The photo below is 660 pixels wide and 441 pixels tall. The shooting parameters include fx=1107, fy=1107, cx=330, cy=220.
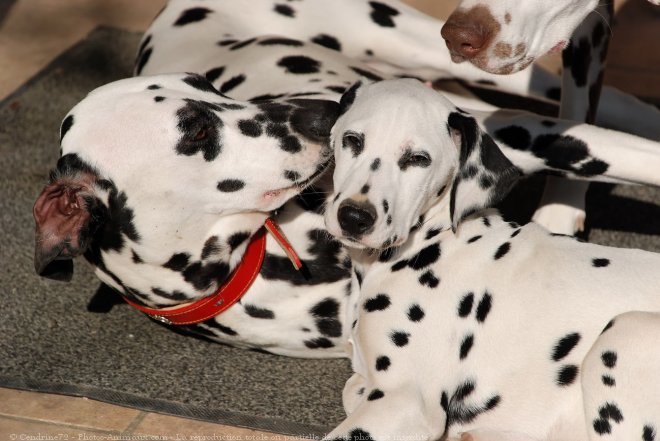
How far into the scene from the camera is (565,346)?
13.1ft

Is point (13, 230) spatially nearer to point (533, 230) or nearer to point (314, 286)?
point (314, 286)

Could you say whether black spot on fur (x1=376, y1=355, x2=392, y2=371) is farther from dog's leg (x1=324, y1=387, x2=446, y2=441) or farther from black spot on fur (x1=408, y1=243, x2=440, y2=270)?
black spot on fur (x1=408, y1=243, x2=440, y2=270)

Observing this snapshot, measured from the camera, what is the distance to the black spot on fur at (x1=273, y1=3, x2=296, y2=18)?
5895 millimetres

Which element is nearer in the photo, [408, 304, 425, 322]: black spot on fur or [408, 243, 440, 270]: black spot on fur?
[408, 304, 425, 322]: black spot on fur

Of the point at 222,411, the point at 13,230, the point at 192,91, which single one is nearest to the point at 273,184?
the point at 192,91

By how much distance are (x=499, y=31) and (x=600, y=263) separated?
0.94 metres

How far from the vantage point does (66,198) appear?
4188 mm

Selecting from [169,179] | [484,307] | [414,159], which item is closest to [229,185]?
[169,179]

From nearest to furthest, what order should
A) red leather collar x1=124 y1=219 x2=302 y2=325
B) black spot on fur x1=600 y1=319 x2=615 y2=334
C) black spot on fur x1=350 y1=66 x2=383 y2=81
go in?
1. black spot on fur x1=600 y1=319 x2=615 y2=334
2. red leather collar x1=124 y1=219 x2=302 y2=325
3. black spot on fur x1=350 y1=66 x2=383 y2=81

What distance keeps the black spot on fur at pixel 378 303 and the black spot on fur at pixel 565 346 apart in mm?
671

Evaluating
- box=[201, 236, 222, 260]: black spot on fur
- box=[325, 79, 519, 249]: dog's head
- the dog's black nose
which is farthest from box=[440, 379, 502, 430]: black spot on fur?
box=[201, 236, 222, 260]: black spot on fur

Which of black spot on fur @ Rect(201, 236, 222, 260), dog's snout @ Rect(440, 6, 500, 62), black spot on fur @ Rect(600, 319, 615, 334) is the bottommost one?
black spot on fur @ Rect(201, 236, 222, 260)

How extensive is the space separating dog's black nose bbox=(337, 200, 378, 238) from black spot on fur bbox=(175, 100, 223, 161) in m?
0.62

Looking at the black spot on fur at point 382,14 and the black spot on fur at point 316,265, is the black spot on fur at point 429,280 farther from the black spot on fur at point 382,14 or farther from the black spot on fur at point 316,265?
the black spot on fur at point 382,14
